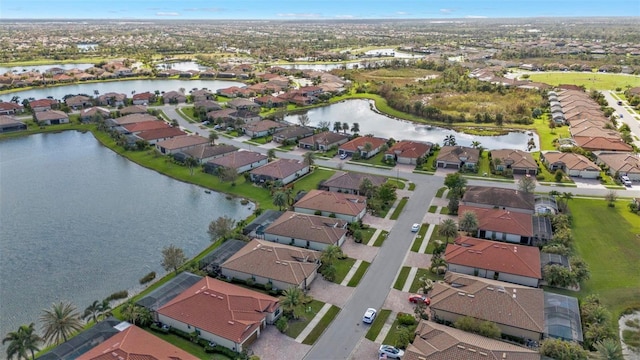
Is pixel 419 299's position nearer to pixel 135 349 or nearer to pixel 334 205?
pixel 334 205

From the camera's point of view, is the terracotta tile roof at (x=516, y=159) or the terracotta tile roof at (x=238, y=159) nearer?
the terracotta tile roof at (x=516, y=159)

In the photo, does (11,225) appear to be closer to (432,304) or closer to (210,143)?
(210,143)

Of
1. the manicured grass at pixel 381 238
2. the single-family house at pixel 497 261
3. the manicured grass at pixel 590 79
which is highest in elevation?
the manicured grass at pixel 590 79

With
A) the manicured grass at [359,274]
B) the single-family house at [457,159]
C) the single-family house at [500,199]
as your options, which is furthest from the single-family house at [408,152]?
the manicured grass at [359,274]

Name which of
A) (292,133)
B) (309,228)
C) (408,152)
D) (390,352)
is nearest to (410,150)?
(408,152)

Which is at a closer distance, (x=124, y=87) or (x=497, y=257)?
(x=497, y=257)

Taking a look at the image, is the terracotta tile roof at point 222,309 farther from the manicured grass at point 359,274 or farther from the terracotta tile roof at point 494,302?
the terracotta tile roof at point 494,302

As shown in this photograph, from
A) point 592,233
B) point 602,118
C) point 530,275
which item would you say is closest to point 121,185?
point 530,275
